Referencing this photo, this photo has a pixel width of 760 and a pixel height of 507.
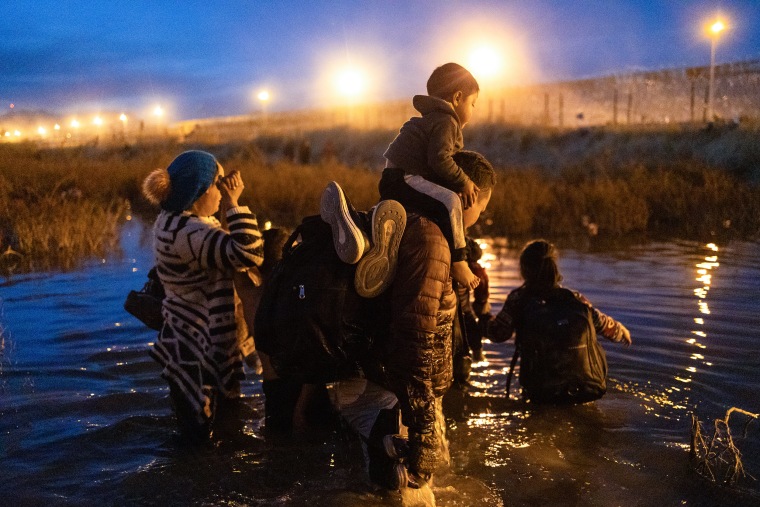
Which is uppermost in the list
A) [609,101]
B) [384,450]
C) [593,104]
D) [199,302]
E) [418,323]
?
[609,101]

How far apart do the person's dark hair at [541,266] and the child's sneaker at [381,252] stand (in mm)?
2169

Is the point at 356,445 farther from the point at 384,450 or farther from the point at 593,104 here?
the point at 593,104

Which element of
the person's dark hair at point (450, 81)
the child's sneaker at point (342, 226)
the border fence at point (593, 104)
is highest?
the border fence at point (593, 104)

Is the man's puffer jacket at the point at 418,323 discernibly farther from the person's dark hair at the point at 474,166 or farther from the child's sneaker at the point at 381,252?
the person's dark hair at the point at 474,166

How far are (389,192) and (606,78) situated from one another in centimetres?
8962

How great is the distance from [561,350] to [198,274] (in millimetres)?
2552

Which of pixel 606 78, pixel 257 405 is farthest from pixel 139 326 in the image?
pixel 606 78

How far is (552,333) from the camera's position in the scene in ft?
17.6

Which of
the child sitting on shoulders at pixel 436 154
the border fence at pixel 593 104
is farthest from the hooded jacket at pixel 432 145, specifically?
the border fence at pixel 593 104

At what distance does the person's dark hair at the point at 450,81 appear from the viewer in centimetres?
392

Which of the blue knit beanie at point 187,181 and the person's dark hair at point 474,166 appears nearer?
the person's dark hair at point 474,166

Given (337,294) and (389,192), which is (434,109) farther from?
(337,294)

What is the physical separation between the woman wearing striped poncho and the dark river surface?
0.56m

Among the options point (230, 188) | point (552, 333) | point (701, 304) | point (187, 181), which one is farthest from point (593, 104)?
point (187, 181)
